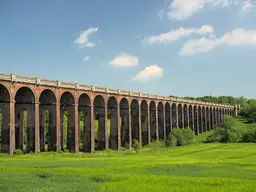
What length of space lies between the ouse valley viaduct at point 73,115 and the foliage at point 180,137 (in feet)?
18.3

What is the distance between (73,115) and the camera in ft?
201

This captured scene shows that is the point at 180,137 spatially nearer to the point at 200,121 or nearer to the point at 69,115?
the point at 69,115

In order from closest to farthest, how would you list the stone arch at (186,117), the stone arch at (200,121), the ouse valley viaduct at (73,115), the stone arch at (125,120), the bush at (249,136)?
the ouse valley viaduct at (73,115)
the stone arch at (125,120)
the bush at (249,136)
the stone arch at (186,117)
the stone arch at (200,121)

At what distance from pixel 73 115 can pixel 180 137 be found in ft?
119

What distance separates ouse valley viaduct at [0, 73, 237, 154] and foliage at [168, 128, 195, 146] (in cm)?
558

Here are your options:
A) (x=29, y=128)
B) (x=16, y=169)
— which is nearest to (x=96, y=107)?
(x=29, y=128)

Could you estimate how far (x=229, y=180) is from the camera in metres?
23.5

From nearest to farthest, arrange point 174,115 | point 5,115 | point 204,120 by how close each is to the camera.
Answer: point 5,115 → point 174,115 → point 204,120

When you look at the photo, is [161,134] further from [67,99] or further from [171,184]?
[171,184]

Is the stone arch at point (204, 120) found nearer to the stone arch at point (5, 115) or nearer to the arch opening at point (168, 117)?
the arch opening at point (168, 117)

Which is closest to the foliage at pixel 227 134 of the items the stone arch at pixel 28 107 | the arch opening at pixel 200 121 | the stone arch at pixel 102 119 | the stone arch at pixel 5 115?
the arch opening at pixel 200 121

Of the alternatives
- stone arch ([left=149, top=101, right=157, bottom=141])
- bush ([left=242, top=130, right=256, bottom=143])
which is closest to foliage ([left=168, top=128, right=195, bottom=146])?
stone arch ([left=149, top=101, right=157, bottom=141])

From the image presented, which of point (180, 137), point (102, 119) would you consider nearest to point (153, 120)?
point (180, 137)

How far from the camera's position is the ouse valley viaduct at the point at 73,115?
48656mm
